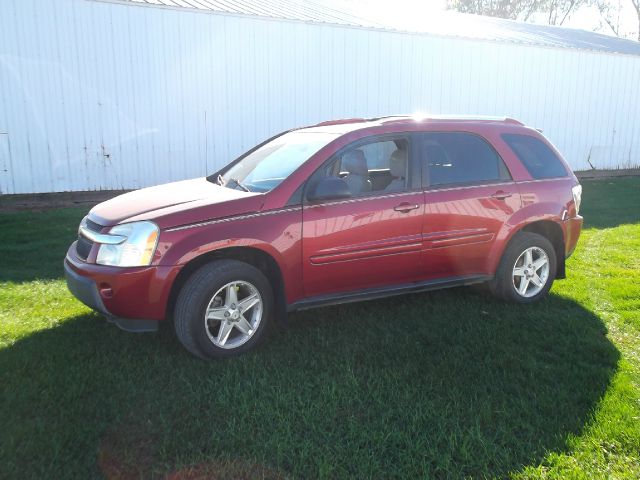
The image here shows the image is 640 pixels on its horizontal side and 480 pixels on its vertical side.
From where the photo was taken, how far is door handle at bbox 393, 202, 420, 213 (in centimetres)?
445

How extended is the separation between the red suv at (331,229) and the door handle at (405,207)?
15mm

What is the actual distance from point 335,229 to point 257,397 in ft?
4.61

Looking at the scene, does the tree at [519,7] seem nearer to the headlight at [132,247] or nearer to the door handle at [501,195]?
the door handle at [501,195]

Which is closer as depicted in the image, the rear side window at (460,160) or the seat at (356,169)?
the seat at (356,169)

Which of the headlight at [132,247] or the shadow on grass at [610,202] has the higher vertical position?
the headlight at [132,247]

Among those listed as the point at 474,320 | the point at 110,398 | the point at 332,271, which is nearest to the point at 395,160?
the point at 332,271

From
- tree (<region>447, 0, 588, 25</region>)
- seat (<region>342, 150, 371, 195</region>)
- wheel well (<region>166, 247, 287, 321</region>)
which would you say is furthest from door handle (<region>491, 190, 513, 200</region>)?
tree (<region>447, 0, 588, 25</region>)

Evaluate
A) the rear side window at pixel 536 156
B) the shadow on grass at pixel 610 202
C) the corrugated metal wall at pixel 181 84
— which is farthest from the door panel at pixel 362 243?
the corrugated metal wall at pixel 181 84

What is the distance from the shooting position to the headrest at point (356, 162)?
4.65 meters

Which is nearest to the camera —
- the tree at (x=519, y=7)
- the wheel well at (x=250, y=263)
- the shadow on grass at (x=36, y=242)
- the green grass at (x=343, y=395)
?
the green grass at (x=343, y=395)

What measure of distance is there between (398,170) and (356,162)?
368 mm

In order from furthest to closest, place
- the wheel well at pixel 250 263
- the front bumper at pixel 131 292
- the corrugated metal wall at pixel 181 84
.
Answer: the corrugated metal wall at pixel 181 84
the wheel well at pixel 250 263
the front bumper at pixel 131 292

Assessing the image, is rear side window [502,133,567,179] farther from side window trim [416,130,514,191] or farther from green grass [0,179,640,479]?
green grass [0,179,640,479]

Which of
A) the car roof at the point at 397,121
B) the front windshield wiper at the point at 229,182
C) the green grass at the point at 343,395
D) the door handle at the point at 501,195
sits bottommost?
the green grass at the point at 343,395
